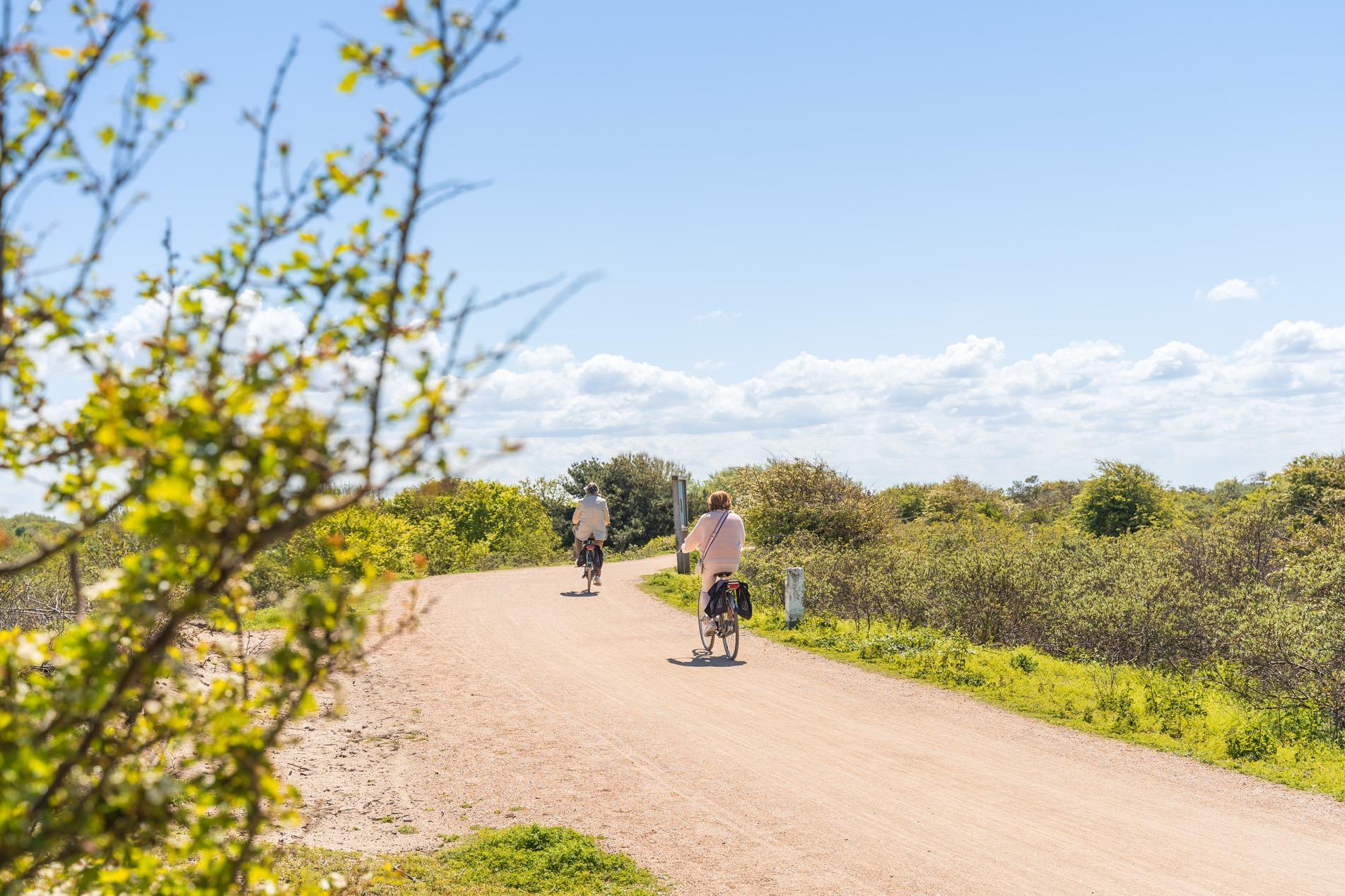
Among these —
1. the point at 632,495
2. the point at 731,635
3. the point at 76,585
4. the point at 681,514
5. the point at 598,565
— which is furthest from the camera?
the point at 632,495

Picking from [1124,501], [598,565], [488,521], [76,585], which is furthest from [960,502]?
[76,585]

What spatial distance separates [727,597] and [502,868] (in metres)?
7.25

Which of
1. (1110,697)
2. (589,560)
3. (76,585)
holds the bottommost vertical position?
(1110,697)

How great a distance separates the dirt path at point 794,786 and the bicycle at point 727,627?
589 millimetres

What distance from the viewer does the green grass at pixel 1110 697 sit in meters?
9.56

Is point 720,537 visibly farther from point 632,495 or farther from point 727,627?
point 632,495

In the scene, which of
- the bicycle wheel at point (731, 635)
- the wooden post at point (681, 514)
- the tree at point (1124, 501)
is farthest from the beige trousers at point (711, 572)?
the tree at point (1124, 501)

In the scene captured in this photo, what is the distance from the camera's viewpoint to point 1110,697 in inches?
439

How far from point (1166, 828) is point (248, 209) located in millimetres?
7855

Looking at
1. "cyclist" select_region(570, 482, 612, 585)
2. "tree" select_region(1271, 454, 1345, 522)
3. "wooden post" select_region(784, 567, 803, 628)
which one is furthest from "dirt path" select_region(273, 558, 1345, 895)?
"tree" select_region(1271, 454, 1345, 522)

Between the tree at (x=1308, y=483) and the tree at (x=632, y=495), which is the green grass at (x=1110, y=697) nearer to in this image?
the tree at (x=1308, y=483)

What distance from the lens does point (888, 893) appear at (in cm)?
637

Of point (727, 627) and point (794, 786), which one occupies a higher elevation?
point (727, 627)

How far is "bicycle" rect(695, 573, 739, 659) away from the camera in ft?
44.7
